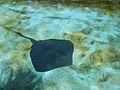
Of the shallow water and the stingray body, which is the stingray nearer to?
the stingray body

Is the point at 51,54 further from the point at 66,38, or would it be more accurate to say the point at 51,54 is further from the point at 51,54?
the point at 66,38

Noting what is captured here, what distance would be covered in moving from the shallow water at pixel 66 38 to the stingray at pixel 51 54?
4.1 inches

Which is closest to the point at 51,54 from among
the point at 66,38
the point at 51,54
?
the point at 51,54

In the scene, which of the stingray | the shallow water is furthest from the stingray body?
the shallow water

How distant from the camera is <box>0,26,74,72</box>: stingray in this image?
486cm

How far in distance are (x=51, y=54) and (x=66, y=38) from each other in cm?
75

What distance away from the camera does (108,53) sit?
517 centimetres

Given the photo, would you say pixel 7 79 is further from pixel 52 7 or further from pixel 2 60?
pixel 52 7

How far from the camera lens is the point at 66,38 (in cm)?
575

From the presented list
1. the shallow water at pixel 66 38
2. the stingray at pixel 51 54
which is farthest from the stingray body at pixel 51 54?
the shallow water at pixel 66 38

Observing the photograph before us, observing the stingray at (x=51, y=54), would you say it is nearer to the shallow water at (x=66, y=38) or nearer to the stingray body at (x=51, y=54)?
the stingray body at (x=51, y=54)

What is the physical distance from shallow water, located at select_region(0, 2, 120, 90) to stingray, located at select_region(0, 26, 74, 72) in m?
0.10

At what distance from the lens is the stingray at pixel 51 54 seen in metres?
4.86

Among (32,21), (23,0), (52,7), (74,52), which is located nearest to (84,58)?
(74,52)
